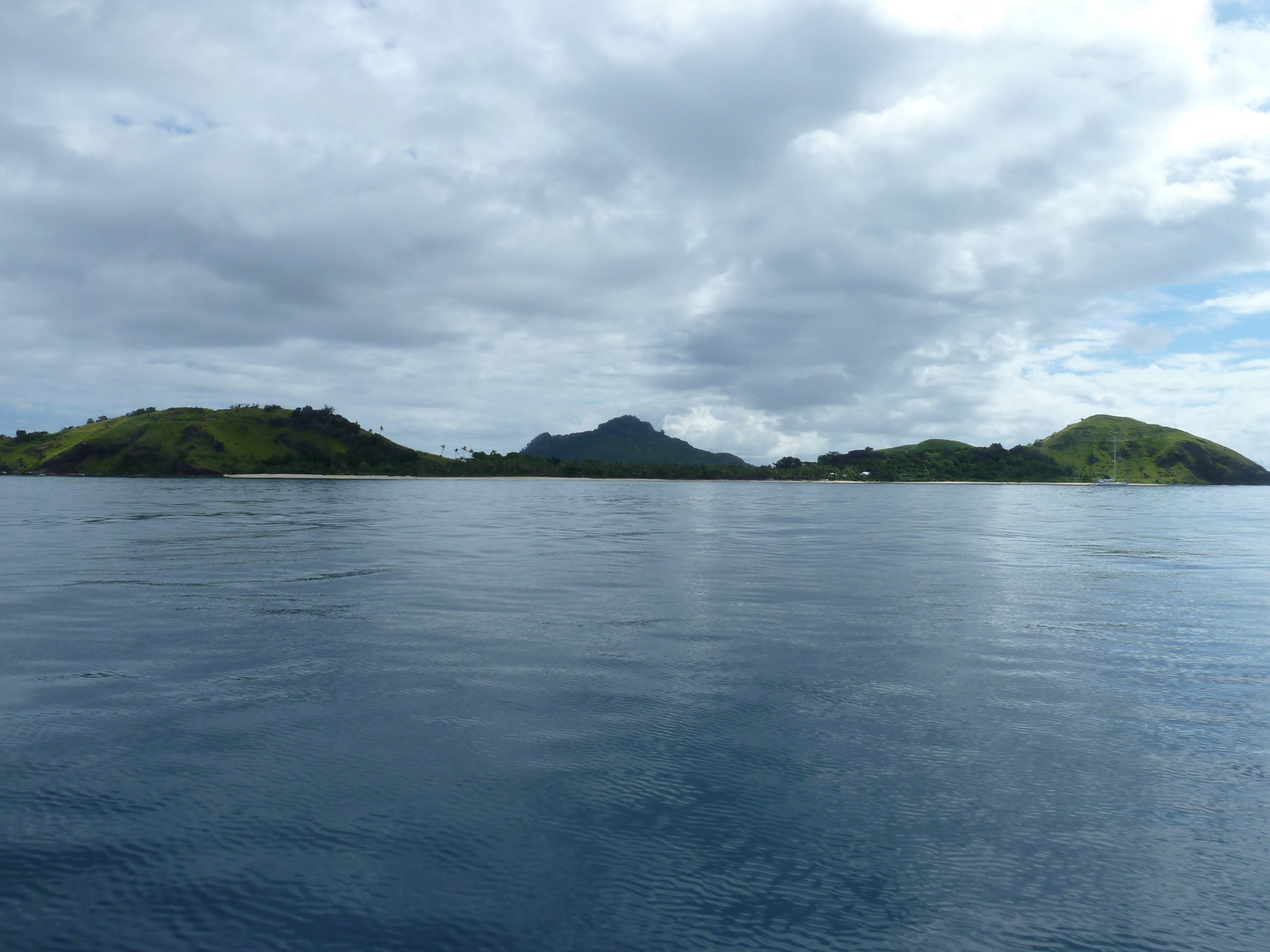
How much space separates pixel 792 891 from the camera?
8.21 metres

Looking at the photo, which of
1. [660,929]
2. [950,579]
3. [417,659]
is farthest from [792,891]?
[950,579]

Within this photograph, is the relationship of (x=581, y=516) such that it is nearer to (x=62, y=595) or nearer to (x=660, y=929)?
(x=62, y=595)

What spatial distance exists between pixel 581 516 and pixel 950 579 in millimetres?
54327

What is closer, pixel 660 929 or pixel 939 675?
pixel 660 929

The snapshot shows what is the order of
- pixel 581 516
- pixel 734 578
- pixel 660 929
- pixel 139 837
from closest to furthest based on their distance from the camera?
pixel 660 929
pixel 139 837
pixel 734 578
pixel 581 516

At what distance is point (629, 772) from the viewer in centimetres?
1134

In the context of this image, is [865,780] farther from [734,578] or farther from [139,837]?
[734,578]

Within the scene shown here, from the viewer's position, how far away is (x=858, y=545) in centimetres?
4912

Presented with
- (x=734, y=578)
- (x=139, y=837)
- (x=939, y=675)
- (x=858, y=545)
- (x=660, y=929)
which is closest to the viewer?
(x=660, y=929)

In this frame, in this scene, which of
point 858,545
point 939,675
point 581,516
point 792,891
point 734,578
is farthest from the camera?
point 581,516

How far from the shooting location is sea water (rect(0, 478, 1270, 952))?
7844 mm

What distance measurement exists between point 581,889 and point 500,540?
43.1 meters

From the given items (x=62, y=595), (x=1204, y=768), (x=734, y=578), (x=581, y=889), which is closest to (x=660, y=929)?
(x=581, y=889)

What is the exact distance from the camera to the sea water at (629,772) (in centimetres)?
784
